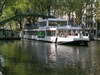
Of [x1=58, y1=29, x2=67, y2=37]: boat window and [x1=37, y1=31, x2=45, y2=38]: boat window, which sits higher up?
[x1=58, y1=29, x2=67, y2=37]: boat window

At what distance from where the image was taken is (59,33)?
8156 cm

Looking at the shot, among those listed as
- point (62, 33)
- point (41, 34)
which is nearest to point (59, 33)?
point (62, 33)

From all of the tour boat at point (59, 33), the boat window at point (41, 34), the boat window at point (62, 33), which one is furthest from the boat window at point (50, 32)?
the boat window at point (41, 34)

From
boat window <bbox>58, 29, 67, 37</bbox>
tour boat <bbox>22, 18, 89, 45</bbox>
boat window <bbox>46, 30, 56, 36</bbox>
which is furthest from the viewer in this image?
boat window <bbox>46, 30, 56, 36</bbox>

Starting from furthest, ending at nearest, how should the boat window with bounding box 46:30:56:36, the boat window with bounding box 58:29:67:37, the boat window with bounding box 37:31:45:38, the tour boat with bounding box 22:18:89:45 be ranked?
the boat window with bounding box 37:31:45:38 → the boat window with bounding box 46:30:56:36 → the boat window with bounding box 58:29:67:37 → the tour boat with bounding box 22:18:89:45

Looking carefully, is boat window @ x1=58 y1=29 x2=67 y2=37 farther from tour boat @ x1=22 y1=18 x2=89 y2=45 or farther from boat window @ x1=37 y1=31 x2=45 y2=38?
boat window @ x1=37 y1=31 x2=45 y2=38

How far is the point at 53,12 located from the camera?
128 meters

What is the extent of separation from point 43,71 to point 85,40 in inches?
1607

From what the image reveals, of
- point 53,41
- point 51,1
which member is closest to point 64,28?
point 53,41

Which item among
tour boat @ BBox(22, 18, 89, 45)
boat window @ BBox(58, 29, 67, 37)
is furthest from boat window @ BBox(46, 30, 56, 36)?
boat window @ BBox(58, 29, 67, 37)

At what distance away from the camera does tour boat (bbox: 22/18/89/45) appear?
242ft

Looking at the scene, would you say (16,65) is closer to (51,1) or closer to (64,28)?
(64,28)

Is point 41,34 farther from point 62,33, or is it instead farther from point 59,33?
point 62,33

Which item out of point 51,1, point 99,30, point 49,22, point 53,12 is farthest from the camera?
point 99,30
